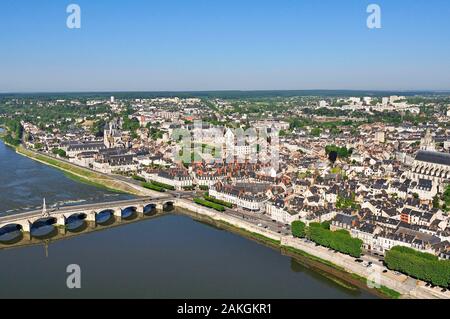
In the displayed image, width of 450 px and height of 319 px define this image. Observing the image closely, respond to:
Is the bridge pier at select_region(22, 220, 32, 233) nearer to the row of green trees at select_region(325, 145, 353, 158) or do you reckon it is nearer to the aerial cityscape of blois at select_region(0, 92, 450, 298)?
the aerial cityscape of blois at select_region(0, 92, 450, 298)

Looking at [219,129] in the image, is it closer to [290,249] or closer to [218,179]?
[218,179]

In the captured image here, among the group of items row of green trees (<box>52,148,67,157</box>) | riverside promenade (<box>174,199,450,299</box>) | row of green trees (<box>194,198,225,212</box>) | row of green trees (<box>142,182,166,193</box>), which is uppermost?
row of green trees (<box>52,148,67,157</box>)

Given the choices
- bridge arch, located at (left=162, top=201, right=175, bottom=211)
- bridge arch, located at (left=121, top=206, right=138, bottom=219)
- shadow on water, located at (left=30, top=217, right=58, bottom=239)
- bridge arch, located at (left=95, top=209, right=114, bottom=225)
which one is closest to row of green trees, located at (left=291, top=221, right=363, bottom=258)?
bridge arch, located at (left=162, top=201, right=175, bottom=211)

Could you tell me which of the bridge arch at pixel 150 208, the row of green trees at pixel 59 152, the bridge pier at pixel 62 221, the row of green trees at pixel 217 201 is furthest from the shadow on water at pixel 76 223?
the row of green trees at pixel 59 152

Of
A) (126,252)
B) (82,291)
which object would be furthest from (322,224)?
(82,291)

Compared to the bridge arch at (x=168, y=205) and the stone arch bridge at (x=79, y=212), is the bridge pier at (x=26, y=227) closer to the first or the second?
the stone arch bridge at (x=79, y=212)
